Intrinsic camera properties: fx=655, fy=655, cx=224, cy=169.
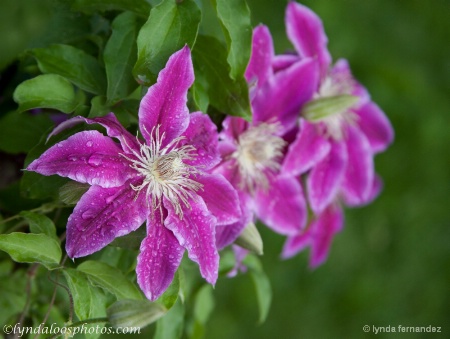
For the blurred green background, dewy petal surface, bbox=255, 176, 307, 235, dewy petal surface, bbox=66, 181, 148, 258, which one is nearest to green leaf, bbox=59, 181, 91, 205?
dewy petal surface, bbox=66, 181, 148, 258

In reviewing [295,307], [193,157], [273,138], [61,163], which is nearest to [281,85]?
[273,138]

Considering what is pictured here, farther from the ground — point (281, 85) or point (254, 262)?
point (281, 85)

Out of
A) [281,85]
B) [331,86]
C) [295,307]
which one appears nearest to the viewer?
[281,85]

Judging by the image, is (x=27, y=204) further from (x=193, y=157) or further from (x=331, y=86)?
(x=331, y=86)

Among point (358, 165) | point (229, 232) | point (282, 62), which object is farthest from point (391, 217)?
point (229, 232)

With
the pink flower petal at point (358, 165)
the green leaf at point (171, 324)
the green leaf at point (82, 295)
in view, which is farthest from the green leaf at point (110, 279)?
the pink flower petal at point (358, 165)

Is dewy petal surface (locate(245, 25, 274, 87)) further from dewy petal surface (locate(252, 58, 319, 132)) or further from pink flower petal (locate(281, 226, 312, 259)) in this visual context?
pink flower petal (locate(281, 226, 312, 259))
